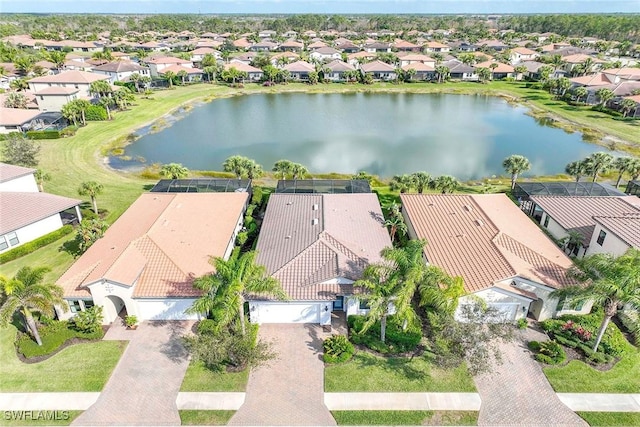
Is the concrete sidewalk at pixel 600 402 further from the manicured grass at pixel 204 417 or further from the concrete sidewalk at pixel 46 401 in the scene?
the concrete sidewalk at pixel 46 401

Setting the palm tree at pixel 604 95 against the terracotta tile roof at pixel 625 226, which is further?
the palm tree at pixel 604 95

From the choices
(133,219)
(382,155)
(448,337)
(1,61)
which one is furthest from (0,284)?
(1,61)

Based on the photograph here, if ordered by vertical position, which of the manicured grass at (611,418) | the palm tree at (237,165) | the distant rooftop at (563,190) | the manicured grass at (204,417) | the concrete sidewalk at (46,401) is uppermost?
the palm tree at (237,165)

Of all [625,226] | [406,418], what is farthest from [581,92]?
[406,418]

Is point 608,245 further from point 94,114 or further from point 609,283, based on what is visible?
point 94,114

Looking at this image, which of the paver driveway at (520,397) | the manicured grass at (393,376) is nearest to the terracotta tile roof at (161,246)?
the manicured grass at (393,376)

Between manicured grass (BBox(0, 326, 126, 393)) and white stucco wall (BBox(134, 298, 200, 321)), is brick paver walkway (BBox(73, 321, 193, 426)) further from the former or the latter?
manicured grass (BBox(0, 326, 126, 393))
